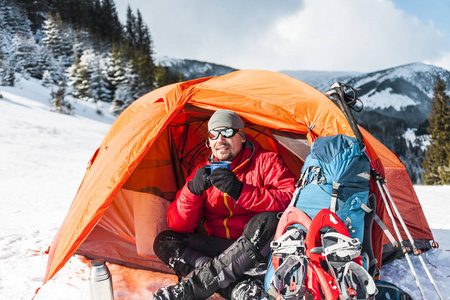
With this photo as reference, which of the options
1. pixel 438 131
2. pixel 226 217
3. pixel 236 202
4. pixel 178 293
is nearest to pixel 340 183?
pixel 236 202

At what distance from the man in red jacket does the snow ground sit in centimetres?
41

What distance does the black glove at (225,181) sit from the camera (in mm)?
2061

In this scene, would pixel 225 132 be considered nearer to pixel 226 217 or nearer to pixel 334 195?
pixel 226 217

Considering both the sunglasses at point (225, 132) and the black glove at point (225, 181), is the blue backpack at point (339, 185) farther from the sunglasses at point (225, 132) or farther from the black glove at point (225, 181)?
the sunglasses at point (225, 132)

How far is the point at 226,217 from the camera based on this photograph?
2.55m

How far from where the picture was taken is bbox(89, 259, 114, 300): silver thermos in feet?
6.22

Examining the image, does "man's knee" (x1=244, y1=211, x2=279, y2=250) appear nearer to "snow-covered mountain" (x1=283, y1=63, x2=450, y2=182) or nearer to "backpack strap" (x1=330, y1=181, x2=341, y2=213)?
"backpack strap" (x1=330, y1=181, x2=341, y2=213)

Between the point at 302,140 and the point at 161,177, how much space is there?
1304 mm

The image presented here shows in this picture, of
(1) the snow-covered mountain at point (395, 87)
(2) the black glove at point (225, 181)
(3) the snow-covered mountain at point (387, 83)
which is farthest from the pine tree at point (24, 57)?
(1) the snow-covered mountain at point (395, 87)

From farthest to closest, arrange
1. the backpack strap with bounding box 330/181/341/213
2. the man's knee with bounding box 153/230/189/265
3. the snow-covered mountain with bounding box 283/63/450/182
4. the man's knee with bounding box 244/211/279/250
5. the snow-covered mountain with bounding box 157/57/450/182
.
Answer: the snow-covered mountain with bounding box 283/63/450/182 < the snow-covered mountain with bounding box 157/57/450/182 < the man's knee with bounding box 153/230/189/265 < the man's knee with bounding box 244/211/279/250 < the backpack strap with bounding box 330/181/341/213

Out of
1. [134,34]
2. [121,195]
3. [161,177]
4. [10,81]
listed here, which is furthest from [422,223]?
[134,34]

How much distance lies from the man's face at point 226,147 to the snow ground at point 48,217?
1085 millimetres

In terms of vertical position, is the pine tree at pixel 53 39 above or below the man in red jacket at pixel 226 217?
above

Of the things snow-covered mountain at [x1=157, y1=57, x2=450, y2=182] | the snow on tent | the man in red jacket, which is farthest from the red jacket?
snow-covered mountain at [x1=157, y1=57, x2=450, y2=182]
